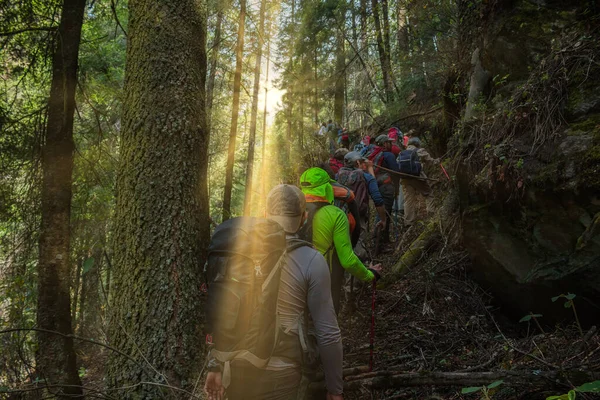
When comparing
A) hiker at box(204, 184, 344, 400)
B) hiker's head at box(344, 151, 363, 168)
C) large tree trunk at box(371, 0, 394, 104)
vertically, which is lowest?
hiker at box(204, 184, 344, 400)

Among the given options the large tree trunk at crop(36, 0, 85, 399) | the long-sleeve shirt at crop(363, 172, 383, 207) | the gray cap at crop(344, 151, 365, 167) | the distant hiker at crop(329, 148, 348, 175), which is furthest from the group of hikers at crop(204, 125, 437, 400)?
the distant hiker at crop(329, 148, 348, 175)

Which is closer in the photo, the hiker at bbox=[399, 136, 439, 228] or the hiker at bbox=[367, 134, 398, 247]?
the hiker at bbox=[367, 134, 398, 247]

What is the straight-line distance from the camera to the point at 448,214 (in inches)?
232

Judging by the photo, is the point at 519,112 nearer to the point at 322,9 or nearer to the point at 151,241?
the point at 151,241

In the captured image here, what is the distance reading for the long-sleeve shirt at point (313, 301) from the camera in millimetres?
2377

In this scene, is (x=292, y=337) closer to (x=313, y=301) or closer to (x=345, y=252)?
(x=313, y=301)

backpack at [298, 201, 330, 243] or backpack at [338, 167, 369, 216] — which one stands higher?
backpack at [338, 167, 369, 216]

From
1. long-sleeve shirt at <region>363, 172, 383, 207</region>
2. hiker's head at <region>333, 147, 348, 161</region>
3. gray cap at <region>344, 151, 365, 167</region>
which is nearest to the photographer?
long-sleeve shirt at <region>363, 172, 383, 207</region>

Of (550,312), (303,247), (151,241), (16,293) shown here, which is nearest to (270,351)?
(303,247)

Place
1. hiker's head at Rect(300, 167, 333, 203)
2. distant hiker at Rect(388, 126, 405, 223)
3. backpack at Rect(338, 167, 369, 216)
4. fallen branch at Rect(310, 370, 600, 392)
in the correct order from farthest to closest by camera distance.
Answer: distant hiker at Rect(388, 126, 405, 223)
backpack at Rect(338, 167, 369, 216)
hiker's head at Rect(300, 167, 333, 203)
fallen branch at Rect(310, 370, 600, 392)

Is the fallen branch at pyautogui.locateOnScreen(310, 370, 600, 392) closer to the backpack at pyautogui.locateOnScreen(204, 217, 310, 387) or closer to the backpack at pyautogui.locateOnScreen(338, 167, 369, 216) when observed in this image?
the backpack at pyautogui.locateOnScreen(204, 217, 310, 387)

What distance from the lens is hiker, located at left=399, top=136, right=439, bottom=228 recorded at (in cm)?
841

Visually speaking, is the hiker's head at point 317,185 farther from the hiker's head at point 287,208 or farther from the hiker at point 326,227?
the hiker's head at point 287,208

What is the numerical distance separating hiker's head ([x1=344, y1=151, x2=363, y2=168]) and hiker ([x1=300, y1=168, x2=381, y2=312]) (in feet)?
10.5
